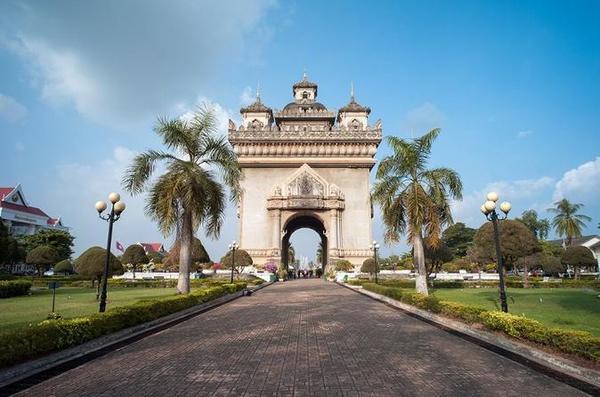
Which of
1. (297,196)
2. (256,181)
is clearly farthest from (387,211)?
(256,181)

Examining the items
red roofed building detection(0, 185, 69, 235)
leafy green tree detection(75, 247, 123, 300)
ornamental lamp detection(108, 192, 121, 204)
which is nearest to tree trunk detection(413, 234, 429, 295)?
ornamental lamp detection(108, 192, 121, 204)

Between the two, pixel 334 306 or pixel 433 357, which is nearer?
pixel 433 357

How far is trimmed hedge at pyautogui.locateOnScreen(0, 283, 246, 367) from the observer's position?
21.8 feet

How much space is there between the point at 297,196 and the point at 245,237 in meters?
8.36

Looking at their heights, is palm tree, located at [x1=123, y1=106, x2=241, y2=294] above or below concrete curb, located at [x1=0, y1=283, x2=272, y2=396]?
above

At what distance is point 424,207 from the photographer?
17.2 meters

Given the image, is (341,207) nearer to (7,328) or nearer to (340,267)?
(340,267)

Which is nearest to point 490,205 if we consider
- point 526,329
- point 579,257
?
point 526,329

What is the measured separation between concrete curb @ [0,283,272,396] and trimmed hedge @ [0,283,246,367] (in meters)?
0.13

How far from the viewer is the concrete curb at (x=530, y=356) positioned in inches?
242

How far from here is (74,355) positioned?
777cm

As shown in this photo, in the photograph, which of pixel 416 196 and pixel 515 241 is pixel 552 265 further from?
pixel 416 196

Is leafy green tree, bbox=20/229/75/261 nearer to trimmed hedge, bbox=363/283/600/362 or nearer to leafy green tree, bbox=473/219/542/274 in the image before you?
leafy green tree, bbox=473/219/542/274

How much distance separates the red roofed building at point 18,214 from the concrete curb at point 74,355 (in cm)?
6246
